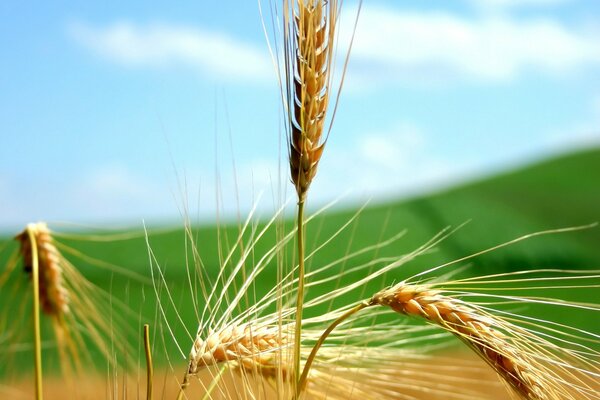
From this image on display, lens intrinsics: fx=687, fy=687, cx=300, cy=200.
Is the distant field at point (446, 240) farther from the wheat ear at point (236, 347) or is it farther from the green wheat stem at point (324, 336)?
the green wheat stem at point (324, 336)

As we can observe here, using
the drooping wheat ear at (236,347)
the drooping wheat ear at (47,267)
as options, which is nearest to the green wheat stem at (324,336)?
the drooping wheat ear at (236,347)

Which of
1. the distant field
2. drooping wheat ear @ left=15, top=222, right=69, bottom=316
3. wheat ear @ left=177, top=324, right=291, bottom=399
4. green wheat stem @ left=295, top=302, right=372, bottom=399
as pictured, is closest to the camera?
green wheat stem @ left=295, top=302, right=372, bottom=399

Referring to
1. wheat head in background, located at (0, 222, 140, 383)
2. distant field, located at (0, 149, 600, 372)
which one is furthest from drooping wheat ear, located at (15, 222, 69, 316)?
distant field, located at (0, 149, 600, 372)

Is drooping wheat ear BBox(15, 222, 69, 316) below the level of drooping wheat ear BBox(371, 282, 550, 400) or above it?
above

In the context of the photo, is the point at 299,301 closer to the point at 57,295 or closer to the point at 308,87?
the point at 308,87

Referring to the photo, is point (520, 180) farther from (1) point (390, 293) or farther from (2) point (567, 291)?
(1) point (390, 293)

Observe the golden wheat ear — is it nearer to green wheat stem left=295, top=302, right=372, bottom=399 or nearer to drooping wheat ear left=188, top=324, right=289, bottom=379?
green wheat stem left=295, top=302, right=372, bottom=399

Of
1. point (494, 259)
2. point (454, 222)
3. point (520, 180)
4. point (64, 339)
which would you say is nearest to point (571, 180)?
point (520, 180)
